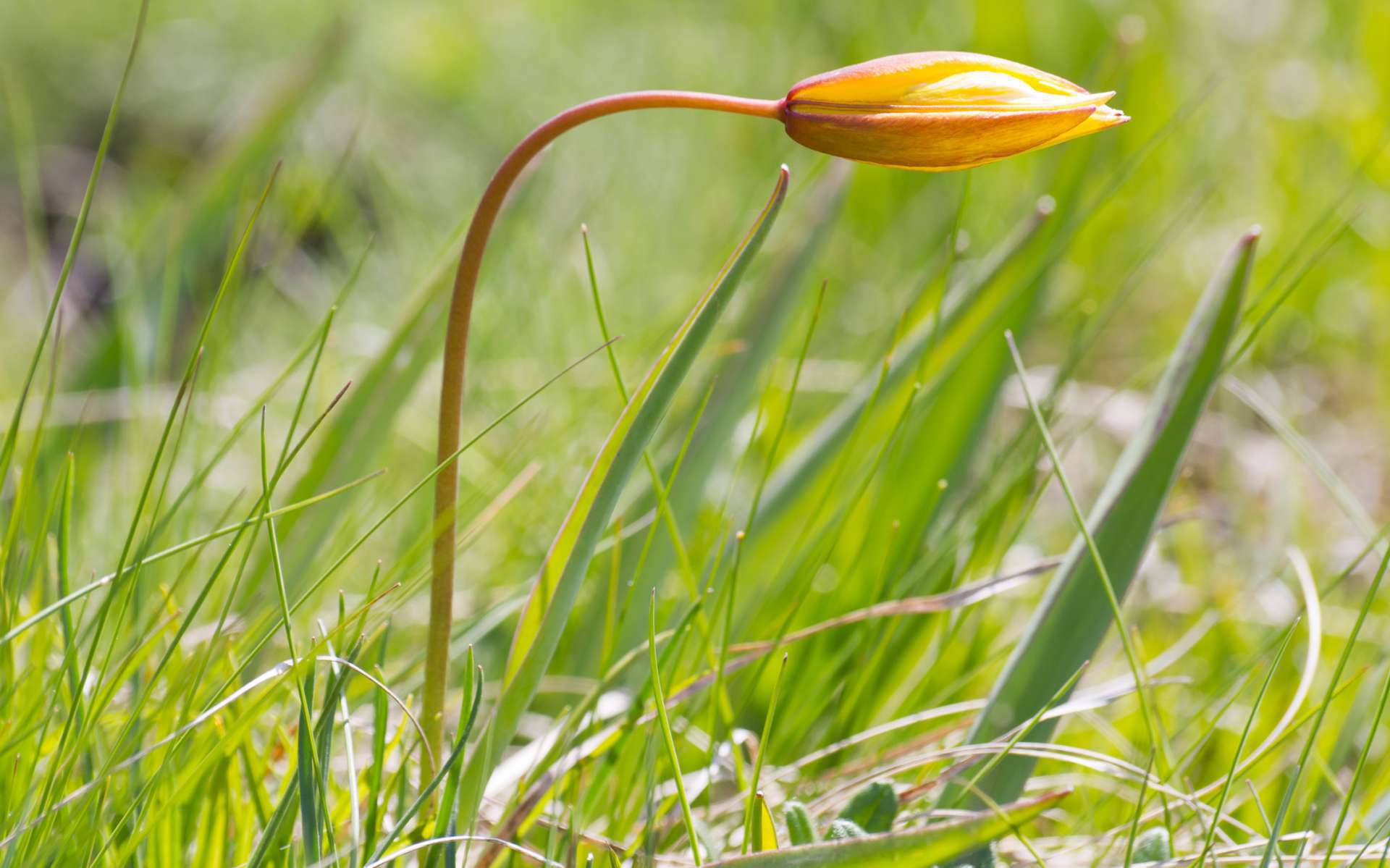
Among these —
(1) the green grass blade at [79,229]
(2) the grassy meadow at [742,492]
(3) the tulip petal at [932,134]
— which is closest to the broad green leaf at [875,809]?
(2) the grassy meadow at [742,492]

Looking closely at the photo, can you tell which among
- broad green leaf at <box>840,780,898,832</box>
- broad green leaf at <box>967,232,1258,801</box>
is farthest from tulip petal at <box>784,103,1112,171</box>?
broad green leaf at <box>840,780,898,832</box>

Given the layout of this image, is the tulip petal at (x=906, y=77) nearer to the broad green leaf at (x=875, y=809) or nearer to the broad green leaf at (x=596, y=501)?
the broad green leaf at (x=596, y=501)

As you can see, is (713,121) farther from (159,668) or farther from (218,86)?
(159,668)

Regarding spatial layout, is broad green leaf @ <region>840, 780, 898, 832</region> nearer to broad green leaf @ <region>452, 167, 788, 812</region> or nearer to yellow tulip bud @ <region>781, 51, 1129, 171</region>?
broad green leaf @ <region>452, 167, 788, 812</region>

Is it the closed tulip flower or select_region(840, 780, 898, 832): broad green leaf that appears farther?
select_region(840, 780, 898, 832): broad green leaf

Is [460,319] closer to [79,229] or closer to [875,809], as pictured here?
[79,229]

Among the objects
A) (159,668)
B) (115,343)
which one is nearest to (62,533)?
(159,668)

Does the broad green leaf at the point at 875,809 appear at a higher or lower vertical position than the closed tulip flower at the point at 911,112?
lower
